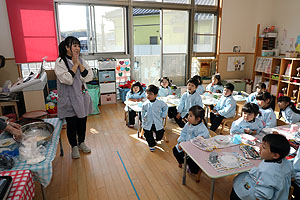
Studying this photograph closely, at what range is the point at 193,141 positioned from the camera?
2.39m

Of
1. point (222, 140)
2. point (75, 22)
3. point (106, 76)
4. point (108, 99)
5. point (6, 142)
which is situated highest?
point (75, 22)

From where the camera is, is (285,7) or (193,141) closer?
(193,141)

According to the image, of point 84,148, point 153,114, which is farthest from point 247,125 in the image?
point 84,148

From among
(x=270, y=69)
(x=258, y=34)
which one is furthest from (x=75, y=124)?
(x=258, y=34)

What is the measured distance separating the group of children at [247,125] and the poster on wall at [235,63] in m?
2.54

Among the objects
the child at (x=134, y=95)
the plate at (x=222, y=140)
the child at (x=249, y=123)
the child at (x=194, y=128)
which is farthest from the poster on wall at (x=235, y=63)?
the plate at (x=222, y=140)

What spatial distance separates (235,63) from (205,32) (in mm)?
1623

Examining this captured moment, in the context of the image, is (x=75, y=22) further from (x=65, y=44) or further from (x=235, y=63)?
(x=235, y=63)

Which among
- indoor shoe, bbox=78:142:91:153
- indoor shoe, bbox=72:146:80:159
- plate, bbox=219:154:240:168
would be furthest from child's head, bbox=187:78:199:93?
indoor shoe, bbox=72:146:80:159

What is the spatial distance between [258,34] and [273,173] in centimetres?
664

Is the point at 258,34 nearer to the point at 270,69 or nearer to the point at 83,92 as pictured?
the point at 270,69

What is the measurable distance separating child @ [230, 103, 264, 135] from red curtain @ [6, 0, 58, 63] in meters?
4.81

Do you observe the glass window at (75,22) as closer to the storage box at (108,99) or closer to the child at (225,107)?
the storage box at (108,99)

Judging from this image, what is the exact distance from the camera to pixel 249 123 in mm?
2838
